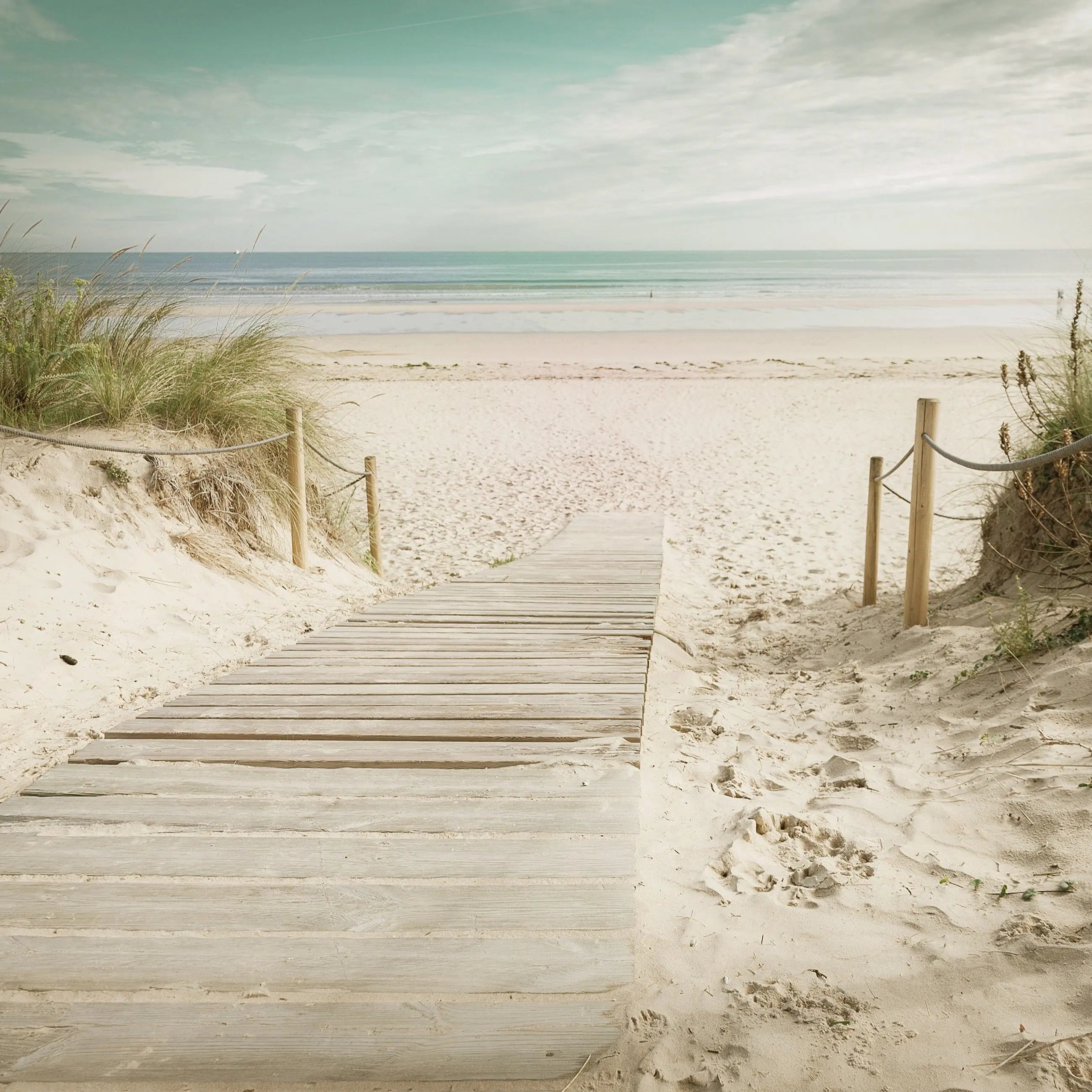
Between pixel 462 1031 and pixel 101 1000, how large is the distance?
2.61 feet

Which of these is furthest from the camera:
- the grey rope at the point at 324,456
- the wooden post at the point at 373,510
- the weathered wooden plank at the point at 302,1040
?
the wooden post at the point at 373,510

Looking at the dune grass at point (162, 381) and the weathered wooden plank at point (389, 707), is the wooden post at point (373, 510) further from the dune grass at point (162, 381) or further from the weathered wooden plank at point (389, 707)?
the weathered wooden plank at point (389, 707)

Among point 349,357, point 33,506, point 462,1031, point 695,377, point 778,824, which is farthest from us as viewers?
point 349,357

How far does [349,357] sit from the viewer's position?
835 inches

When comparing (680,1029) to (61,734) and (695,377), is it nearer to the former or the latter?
(61,734)

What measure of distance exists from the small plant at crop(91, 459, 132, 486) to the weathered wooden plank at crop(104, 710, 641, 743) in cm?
226

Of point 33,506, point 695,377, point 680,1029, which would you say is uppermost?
point 695,377

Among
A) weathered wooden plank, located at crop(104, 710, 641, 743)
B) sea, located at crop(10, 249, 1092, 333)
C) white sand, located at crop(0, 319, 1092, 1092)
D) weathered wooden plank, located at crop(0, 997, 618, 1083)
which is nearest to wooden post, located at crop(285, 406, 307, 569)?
white sand, located at crop(0, 319, 1092, 1092)

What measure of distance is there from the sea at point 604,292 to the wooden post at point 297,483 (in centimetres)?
90

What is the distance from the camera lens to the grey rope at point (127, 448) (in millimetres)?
3740

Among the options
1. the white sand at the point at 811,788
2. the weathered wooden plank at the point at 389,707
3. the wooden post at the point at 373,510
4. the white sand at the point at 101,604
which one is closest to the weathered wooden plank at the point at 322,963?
the white sand at the point at 811,788

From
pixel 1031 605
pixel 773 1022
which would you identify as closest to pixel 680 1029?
pixel 773 1022

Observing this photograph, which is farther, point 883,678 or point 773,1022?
point 883,678

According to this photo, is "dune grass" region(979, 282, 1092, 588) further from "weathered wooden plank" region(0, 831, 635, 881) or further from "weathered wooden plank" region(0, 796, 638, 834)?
"weathered wooden plank" region(0, 831, 635, 881)
